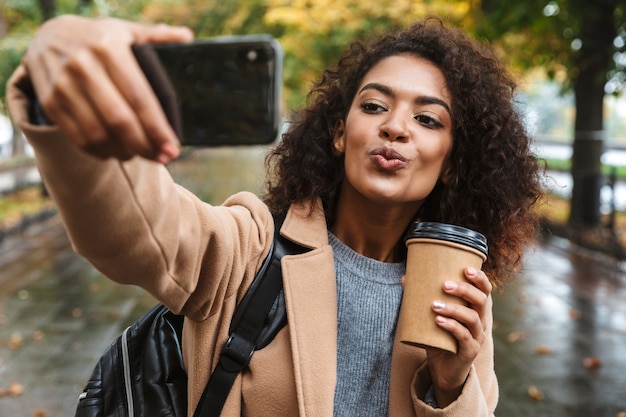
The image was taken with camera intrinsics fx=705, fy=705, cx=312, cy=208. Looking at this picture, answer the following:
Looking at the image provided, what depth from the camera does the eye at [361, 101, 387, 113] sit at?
1.87m

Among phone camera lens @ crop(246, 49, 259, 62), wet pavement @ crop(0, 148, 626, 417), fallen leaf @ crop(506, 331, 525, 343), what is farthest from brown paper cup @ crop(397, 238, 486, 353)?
fallen leaf @ crop(506, 331, 525, 343)

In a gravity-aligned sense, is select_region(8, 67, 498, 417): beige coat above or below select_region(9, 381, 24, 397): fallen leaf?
above

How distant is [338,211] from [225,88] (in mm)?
1076

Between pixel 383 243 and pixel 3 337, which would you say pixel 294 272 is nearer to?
pixel 383 243

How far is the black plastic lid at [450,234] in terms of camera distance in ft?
5.07

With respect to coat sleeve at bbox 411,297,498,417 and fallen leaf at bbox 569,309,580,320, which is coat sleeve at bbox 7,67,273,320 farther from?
fallen leaf at bbox 569,309,580,320

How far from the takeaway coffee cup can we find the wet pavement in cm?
239

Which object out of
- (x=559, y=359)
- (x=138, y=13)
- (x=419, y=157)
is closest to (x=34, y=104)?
(x=419, y=157)

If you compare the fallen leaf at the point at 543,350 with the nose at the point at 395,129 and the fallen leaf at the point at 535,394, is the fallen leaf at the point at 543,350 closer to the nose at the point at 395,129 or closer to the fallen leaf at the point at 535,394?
the fallen leaf at the point at 535,394

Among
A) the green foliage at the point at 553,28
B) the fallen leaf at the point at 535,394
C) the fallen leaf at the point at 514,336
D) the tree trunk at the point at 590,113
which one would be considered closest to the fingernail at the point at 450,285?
the fallen leaf at the point at 535,394

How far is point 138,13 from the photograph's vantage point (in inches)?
587

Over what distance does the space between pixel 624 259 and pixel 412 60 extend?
7.54m

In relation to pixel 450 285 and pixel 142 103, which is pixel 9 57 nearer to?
pixel 450 285

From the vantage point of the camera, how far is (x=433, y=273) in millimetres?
1544
